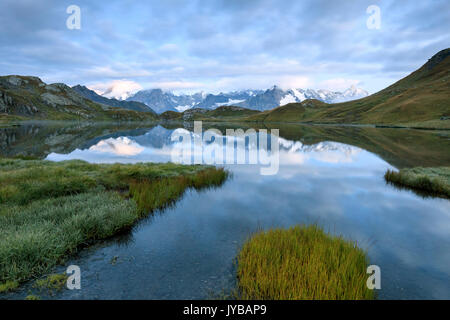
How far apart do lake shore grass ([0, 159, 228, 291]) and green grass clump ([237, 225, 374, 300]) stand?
7731mm

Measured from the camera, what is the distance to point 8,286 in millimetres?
8133

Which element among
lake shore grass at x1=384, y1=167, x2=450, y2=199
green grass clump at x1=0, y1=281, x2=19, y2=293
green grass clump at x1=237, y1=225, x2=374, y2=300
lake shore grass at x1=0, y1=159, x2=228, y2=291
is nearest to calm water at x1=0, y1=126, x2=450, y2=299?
green grass clump at x1=0, y1=281, x2=19, y2=293

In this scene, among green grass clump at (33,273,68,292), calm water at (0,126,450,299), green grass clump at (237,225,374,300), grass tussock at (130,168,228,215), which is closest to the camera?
green grass clump at (237,225,374,300)

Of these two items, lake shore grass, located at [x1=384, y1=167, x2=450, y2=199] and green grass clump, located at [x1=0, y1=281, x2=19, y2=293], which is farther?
lake shore grass, located at [x1=384, y1=167, x2=450, y2=199]

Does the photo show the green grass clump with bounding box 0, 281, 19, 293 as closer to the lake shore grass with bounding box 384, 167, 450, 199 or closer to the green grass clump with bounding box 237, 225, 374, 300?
the green grass clump with bounding box 237, 225, 374, 300

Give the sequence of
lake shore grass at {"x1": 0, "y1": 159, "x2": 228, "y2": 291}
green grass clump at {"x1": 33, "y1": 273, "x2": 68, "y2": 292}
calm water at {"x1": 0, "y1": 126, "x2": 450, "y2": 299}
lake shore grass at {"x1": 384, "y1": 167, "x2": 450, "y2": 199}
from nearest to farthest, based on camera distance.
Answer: green grass clump at {"x1": 33, "y1": 273, "x2": 68, "y2": 292} < calm water at {"x1": 0, "y1": 126, "x2": 450, "y2": 299} < lake shore grass at {"x1": 0, "y1": 159, "x2": 228, "y2": 291} < lake shore grass at {"x1": 384, "y1": 167, "x2": 450, "y2": 199}

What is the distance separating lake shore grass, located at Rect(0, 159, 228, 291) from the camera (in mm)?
9406

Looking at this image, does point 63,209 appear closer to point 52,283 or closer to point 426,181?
point 52,283

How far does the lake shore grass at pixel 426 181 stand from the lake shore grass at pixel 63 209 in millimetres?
19865

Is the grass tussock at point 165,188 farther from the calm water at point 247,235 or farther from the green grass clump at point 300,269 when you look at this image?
the green grass clump at point 300,269

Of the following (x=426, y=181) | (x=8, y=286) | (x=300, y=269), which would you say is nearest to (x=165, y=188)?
(x=8, y=286)
